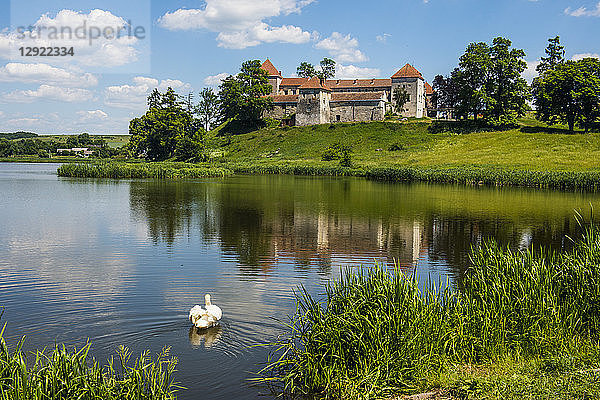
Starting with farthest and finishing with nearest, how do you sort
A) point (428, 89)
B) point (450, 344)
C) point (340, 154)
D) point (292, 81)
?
point (428, 89) → point (292, 81) → point (340, 154) → point (450, 344)

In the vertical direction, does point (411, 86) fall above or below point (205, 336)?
above

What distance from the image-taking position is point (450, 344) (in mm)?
7750

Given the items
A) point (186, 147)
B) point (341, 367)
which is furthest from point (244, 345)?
point (186, 147)

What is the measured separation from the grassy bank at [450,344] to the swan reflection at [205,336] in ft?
4.28

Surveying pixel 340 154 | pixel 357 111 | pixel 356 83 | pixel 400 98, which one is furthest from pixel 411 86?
pixel 340 154

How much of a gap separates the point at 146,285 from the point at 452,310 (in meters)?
7.76

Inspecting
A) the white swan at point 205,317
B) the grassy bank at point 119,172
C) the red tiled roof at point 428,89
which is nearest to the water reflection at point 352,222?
the white swan at point 205,317

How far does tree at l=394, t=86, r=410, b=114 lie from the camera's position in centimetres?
10775

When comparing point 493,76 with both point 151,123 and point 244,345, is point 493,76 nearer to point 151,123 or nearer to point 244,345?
point 151,123

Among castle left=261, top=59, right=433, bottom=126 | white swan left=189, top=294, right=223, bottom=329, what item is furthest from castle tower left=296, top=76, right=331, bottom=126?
white swan left=189, top=294, right=223, bottom=329

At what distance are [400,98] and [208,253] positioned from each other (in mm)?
96145

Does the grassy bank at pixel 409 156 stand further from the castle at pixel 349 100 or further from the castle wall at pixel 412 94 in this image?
A: the castle wall at pixel 412 94

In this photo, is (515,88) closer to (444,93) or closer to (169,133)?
(444,93)

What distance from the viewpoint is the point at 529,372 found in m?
7.00
